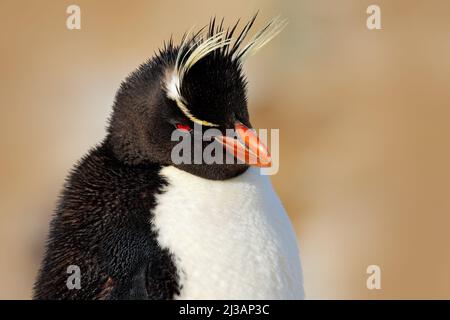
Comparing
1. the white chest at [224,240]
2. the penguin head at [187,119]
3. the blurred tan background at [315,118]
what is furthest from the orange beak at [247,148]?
the blurred tan background at [315,118]

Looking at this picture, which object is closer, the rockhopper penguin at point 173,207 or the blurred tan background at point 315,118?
the rockhopper penguin at point 173,207

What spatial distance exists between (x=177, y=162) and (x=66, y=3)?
6.79m

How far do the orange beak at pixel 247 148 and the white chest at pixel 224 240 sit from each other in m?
0.11

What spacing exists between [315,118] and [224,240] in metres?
5.33

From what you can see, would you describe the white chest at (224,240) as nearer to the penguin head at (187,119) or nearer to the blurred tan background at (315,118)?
the penguin head at (187,119)

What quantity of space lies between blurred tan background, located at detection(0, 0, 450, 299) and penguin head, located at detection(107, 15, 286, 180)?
3702mm

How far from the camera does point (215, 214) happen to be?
2.25 meters

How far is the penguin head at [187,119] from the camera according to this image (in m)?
2.27

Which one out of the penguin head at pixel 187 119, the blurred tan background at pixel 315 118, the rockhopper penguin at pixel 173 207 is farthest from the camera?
the blurred tan background at pixel 315 118

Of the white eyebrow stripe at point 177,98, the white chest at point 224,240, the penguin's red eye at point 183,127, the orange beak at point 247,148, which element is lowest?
the white chest at point 224,240

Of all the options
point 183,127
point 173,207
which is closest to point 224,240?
point 173,207

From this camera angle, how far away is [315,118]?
24.4 ft
